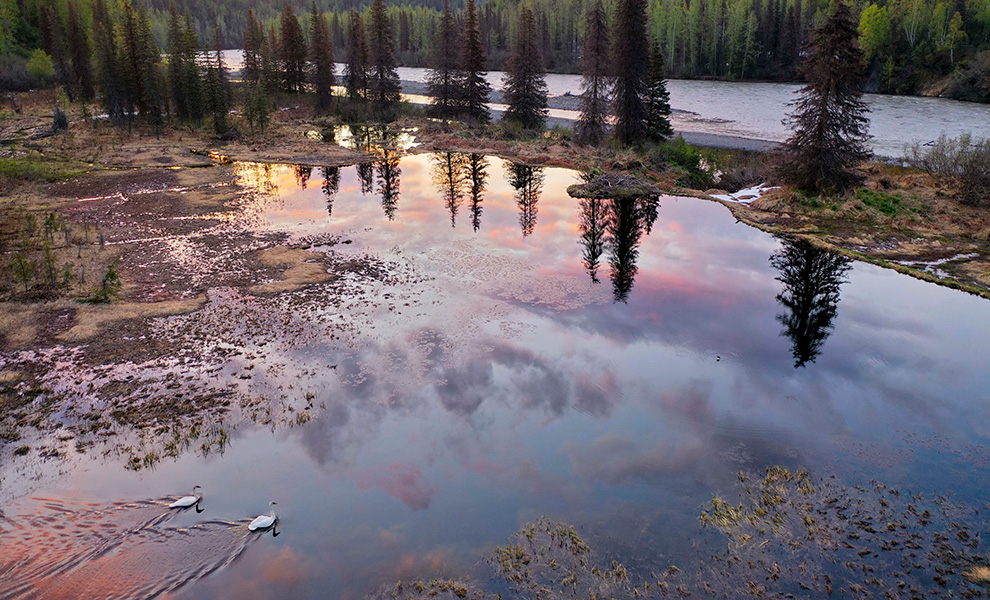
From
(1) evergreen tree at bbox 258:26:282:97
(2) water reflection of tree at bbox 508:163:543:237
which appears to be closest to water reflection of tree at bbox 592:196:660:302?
(2) water reflection of tree at bbox 508:163:543:237

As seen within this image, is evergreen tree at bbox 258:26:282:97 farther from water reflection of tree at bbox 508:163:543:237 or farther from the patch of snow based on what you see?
the patch of snow

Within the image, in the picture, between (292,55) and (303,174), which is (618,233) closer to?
(303,174)

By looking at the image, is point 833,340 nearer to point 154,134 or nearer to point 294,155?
point 294,155

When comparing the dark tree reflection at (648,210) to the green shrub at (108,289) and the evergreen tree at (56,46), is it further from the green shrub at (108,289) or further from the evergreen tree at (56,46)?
the evergreen tree at (56,46)

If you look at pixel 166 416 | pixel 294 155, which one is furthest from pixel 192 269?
pixel 294 155

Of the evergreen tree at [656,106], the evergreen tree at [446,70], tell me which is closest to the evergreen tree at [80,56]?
the evergreen tree at [446,70]
